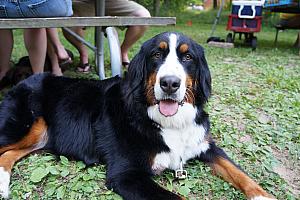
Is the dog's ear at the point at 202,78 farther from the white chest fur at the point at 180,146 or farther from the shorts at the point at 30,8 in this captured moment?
→ the shorts at the point at 30,8

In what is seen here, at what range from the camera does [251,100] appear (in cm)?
378

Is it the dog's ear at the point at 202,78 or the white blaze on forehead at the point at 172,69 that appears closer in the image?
the white blaze on forehead at the point at 172,69

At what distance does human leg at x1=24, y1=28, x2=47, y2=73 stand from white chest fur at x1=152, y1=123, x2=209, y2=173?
165 centimetres

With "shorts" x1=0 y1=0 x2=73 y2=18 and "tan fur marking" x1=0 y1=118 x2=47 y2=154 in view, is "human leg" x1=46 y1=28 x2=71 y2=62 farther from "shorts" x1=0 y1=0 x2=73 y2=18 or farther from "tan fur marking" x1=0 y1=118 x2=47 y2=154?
"tan fur marking" x1=0 y1=118 x2=47 y2=154

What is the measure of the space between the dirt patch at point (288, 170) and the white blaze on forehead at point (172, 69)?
3.20 feet


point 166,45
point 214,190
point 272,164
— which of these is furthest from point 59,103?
point 272,164

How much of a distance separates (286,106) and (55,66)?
2.53 meters

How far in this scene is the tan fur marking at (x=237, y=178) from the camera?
81.7 inches

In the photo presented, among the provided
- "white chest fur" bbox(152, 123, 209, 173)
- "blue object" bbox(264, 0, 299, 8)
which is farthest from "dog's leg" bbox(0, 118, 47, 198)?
"blue object" bbox(264, 0, 299, 8)

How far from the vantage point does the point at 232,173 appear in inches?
88.4

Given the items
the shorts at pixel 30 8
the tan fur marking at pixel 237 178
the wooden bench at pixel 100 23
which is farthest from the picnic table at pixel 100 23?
the tan fur marking at pixel 237 178

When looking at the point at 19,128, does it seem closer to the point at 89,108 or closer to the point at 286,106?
the point at 89,108

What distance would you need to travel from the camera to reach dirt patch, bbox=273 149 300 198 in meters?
2.40

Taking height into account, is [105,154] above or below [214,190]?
above
